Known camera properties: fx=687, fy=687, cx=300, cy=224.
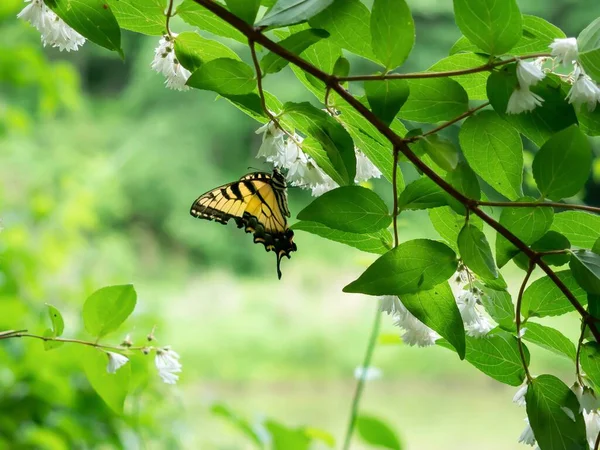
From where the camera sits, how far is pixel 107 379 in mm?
334

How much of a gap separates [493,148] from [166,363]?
19 cm

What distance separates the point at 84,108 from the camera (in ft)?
10.9

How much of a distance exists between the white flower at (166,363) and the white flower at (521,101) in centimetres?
20

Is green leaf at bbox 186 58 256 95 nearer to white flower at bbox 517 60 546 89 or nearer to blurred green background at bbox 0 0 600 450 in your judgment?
white flower at bbox 517 60 546 89

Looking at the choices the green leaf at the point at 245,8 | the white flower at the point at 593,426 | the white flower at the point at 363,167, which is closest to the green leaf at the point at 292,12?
the green leaf at the point at 245,8

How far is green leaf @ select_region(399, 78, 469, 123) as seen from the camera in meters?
0.26

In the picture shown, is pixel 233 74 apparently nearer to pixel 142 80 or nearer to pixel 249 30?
pixel 249 30

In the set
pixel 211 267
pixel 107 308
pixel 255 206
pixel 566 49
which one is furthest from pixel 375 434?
pixel 211 267

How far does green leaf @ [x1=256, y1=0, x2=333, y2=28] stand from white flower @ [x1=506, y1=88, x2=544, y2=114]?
0.24 ft

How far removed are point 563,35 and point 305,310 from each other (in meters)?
2.70

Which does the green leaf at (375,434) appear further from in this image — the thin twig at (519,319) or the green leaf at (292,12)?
the green leaf at (292,12)

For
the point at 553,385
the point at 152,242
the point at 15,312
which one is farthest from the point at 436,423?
the point at 553,385

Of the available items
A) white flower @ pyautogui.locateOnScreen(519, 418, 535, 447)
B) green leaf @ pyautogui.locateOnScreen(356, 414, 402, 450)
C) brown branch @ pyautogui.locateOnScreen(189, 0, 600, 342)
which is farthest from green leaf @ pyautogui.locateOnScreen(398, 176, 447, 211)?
green leaf @ pyautogui.locateOnScreen(356, 414, 402, 450)

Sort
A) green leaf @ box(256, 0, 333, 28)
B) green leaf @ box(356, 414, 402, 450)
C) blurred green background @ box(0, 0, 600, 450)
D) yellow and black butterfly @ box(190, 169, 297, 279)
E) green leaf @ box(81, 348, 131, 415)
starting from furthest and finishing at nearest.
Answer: blurred green background @ box(0, 0, 600, 450) < green leaf @ box(356, 414, 402, 450) < yellow and black butterfly @ box(190, 169, 297, 279) < green leaf @ box(81, 348, 131, 415) < green leaf @ box(256, 0, 333, 28)
